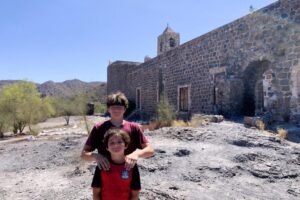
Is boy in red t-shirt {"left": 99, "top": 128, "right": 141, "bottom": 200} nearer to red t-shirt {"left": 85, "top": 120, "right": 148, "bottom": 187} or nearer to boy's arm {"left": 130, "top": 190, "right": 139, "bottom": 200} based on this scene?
boy's arm {"left": 130, "top": 190, "right": 139, "bottom": 200}

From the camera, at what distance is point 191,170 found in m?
5.34

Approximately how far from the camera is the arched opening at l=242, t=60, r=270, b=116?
11.4m

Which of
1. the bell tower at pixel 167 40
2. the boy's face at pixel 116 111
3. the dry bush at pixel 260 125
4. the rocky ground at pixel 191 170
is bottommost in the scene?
the rocky ground at pixel 191 170

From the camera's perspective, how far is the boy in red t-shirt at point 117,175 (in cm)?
251

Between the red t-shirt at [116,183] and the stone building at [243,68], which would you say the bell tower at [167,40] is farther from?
the red t-shirt at [116,183]

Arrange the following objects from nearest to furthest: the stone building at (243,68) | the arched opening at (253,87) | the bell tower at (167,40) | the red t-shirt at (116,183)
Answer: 1. the red t-shirt at (116,183)
2. the stone building at (243,68)
3. the arched opening at (253,87)
4. the bell tower at (167,40)

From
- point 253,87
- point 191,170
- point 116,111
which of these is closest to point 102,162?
point 116,111

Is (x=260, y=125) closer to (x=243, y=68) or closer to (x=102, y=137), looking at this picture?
(x=243, y=68)

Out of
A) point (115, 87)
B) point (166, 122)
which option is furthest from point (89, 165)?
point (115, 87)

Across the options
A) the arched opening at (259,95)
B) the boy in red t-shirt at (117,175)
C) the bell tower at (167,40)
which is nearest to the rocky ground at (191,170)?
the boy in red t-shirt at (117,175)

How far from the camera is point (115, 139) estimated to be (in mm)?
2535

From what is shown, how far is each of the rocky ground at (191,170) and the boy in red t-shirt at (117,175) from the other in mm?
1681

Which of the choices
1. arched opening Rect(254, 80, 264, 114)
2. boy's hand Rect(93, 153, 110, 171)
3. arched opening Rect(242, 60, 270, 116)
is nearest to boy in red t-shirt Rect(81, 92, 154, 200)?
boy's hand Rect(93, 153, 110, 171)

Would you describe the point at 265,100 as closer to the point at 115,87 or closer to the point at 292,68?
the point at 292,68
